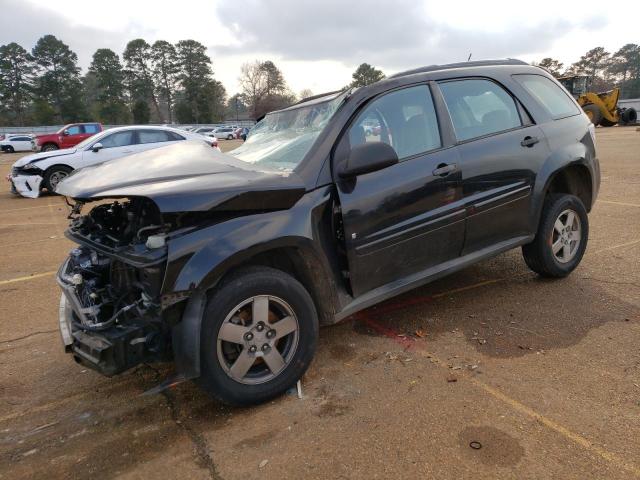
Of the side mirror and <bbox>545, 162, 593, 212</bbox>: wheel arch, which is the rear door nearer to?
<bbox>545, 162, 593, 212</bbox>: wheel arch

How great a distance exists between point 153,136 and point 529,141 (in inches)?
415

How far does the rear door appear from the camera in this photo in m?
3.61

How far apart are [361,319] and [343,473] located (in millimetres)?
1775

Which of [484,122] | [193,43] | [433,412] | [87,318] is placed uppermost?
[193,43]

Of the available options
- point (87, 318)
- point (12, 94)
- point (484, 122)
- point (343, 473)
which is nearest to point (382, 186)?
point (484, 122)

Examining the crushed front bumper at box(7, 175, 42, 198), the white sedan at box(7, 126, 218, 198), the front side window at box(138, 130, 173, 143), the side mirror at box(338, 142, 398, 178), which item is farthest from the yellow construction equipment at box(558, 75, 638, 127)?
the side mirror at box(338, 142, 398, 178)

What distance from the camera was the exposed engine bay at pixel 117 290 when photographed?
247 cm

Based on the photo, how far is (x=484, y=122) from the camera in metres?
3.81

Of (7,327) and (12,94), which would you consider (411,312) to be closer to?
(7,327)

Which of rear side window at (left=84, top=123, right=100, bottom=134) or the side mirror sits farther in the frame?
rear side window at (left=84, top=123, right=100, bottom=134)

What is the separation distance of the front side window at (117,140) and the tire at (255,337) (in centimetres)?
1058

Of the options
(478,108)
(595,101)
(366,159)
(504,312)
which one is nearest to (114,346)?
(366,159)

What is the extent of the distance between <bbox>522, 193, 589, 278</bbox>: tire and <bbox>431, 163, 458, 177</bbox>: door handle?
50.6 inches

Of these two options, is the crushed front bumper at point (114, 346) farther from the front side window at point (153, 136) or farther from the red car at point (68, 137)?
the red car at point (68, 137)
